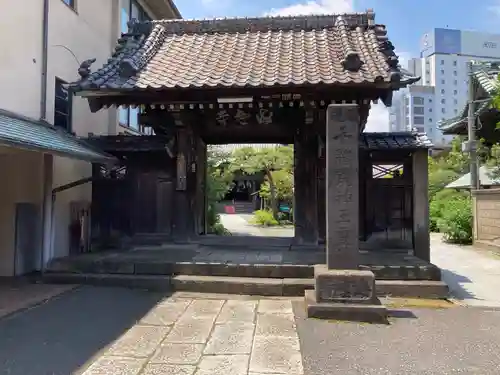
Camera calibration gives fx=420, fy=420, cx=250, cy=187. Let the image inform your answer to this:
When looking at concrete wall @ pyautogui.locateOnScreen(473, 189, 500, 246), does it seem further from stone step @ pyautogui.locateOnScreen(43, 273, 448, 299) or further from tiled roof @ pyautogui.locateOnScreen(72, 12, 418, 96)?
stone step @ pyautogui.locateOnScreen(43, 273, 448, 299)

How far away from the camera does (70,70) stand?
10602 millimetres

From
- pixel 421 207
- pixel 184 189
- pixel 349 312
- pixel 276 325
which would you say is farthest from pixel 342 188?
pixel 184 189

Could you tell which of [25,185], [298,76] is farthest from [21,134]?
[298,76]

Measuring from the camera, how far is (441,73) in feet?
272

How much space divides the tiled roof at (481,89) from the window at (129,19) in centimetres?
1268

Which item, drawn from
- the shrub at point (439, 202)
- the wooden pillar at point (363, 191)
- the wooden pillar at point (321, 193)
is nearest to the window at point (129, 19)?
the wooden pillar at point (321, 193)

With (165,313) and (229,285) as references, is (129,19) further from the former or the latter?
(165,313)

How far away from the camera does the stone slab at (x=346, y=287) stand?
6.05m

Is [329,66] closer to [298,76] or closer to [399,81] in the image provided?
[298,76]

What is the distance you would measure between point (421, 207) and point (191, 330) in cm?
592

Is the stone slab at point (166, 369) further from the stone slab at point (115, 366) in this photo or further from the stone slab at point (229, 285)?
the stone slab at point (229, 285)

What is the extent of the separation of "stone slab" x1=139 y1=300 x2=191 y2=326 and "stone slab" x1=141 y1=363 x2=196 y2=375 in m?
1.34

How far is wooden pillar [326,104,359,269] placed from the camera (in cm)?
637

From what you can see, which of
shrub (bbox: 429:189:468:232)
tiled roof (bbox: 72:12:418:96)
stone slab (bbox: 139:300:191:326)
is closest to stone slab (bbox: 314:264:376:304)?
stone slab (bbox: 139:300:191:326)
